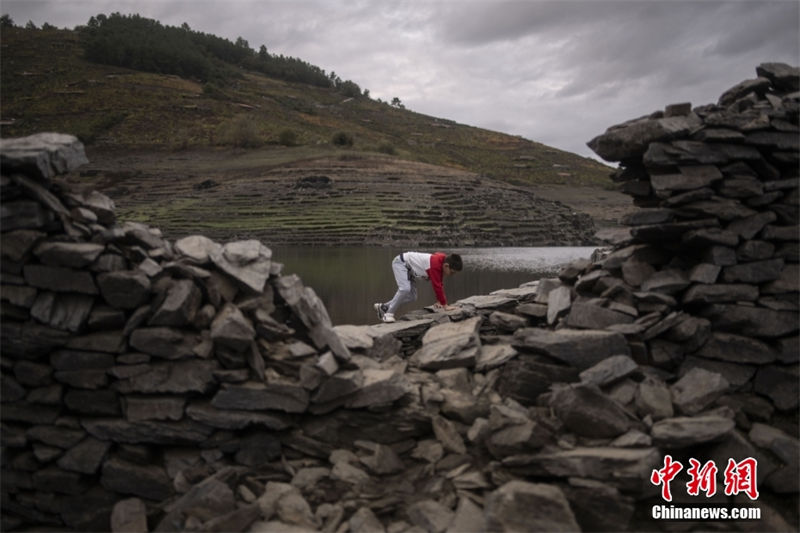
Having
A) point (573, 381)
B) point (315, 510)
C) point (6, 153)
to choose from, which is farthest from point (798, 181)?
point (6, 153)

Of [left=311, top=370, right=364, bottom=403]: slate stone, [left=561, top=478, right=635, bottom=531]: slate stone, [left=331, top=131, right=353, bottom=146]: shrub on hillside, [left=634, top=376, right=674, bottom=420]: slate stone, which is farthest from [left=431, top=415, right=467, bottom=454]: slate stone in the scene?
[left=331, top=131, right=353, bottom=146]: shrub on hillside

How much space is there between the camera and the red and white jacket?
34.4ft

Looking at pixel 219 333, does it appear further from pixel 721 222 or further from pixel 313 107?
pixel 313 107

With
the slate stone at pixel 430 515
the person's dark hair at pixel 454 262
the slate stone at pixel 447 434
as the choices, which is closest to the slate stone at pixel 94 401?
the slate stone at pixel 430 515

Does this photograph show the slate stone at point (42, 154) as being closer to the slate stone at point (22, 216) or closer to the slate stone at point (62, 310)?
the slate stone at point (22, 216)

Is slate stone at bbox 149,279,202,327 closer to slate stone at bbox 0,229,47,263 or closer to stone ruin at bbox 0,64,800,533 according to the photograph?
stone ruin at bbox 0,64,800,533

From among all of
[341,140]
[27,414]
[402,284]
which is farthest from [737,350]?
[341,140]

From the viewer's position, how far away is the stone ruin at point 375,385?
551cm

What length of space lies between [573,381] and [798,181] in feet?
12.4

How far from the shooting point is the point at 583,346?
21.0 feet

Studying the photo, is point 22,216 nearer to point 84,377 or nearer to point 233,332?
point 84,377

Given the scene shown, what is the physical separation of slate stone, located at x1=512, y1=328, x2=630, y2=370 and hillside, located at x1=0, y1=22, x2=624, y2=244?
114 ft

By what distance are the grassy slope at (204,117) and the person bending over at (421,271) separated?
43040mm

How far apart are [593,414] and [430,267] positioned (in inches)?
220
